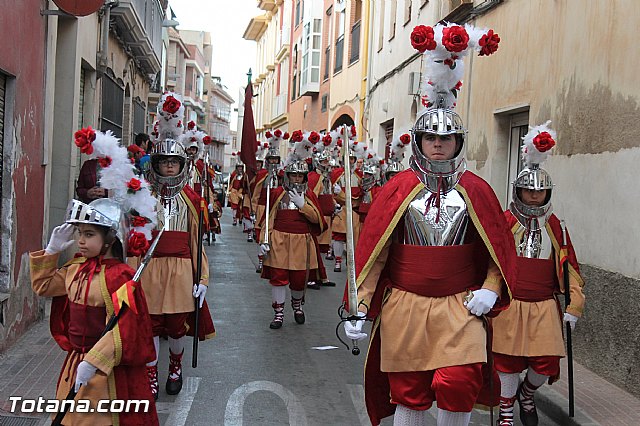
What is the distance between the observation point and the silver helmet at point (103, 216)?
15.2ft

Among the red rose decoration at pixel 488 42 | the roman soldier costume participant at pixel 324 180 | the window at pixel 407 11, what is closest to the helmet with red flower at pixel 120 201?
the red rose decoration at pixel 488 42

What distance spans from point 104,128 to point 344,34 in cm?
1438

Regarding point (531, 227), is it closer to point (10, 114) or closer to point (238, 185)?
point (10, 114)

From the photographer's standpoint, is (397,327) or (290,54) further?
(290,54)

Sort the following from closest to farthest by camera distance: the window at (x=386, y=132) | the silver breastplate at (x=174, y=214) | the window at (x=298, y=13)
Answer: the silver breastplate at (x=174, y=214) → the window at (x=386, y=132) → the window at (x=298, y=13)

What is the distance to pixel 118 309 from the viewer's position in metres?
4.48

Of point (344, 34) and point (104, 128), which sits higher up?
point (344, 34)

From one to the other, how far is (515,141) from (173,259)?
6858mm

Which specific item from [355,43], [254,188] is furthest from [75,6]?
[355,43]

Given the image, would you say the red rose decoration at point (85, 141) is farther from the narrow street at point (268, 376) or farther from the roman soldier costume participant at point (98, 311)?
the narrow street at point (268, 376)

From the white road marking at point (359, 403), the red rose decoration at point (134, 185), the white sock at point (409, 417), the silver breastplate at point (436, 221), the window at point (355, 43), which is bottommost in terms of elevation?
the white road marking at point (359, 403)

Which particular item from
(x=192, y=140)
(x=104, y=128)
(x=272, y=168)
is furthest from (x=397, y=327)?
(x=104, y=128)

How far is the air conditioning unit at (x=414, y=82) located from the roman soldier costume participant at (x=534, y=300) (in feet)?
35.5

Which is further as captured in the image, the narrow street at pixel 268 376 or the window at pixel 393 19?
the window at pixel 393 19
